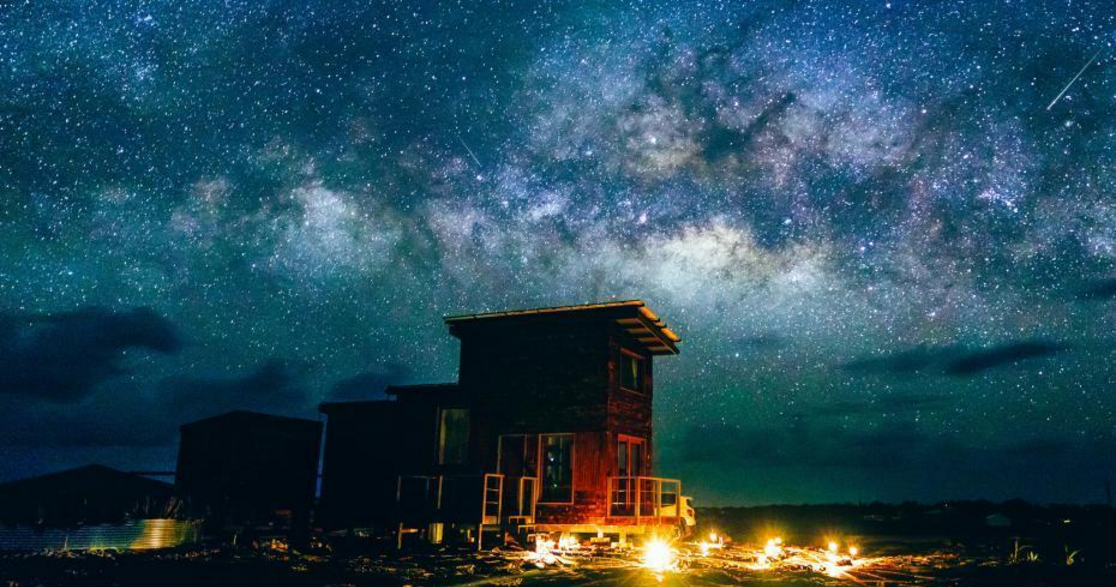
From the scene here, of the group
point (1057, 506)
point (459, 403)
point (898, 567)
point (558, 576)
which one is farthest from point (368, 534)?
point (1057, 506)

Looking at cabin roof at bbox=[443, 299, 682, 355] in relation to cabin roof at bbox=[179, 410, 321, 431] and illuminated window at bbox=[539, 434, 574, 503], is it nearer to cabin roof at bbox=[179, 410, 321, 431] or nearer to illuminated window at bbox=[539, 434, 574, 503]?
illuminated window at bbox=[539, 434, 574, 503]

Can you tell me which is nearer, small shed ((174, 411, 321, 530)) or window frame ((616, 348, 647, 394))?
window frame ((616, 348, 647, 394))

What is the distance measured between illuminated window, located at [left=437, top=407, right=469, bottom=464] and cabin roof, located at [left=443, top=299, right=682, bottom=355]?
11.1 feet

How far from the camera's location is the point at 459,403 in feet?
91.6

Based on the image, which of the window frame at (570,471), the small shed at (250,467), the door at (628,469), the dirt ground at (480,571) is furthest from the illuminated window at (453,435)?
the small shed at (250,467)

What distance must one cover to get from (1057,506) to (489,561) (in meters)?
94.7

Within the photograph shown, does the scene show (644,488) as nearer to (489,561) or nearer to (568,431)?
(568,431)

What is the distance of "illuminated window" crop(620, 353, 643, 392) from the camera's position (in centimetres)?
2588

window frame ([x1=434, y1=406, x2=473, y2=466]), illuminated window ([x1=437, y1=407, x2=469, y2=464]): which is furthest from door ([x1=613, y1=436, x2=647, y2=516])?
illuminated window ([x1=437, y1=407, x2=469, y2=464])

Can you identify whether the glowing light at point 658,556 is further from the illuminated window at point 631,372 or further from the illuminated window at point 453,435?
the illuminated window at point 453,435

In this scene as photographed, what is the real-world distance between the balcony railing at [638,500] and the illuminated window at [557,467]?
1.60m

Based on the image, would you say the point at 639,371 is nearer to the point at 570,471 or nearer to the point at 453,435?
the point at 570,471

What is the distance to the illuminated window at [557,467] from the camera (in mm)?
24469

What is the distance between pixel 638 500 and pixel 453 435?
28.1ft
